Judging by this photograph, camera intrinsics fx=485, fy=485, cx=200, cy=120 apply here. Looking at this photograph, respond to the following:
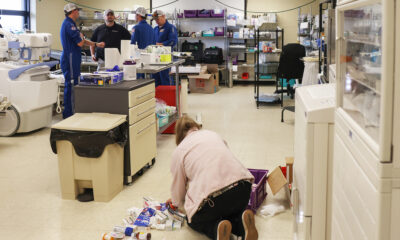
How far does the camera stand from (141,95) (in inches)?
183

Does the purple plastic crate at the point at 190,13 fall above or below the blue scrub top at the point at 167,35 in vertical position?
above

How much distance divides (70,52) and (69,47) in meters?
0.08

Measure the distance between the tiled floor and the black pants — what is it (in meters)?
0.22

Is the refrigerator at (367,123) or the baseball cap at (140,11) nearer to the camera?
the refrigerator at (367,123)

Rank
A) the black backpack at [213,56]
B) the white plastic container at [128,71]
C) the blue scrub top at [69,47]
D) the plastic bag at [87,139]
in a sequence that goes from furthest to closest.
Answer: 1. the black backpack at [213,56]
2. the blue scrub top at [69,47]
3. the white plastic container at [128,71]
4. the plastic bag at [87,139]

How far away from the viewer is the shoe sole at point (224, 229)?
309cm

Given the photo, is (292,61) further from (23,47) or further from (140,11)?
(23,47)

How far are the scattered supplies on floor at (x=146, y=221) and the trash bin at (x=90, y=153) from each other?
40 centimetres

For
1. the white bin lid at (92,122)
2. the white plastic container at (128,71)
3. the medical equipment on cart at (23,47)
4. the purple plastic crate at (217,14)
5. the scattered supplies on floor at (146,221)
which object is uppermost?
the purple plastic crate at (217,14)

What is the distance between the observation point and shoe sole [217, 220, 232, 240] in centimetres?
309

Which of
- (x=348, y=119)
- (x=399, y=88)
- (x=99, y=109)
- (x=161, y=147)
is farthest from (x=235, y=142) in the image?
(x=399, y=88)

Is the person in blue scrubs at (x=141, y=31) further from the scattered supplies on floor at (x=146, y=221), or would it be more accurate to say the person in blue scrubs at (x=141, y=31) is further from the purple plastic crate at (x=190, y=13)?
the scattered supplies on floor at (x=146, y=221)

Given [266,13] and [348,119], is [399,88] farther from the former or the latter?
[266,13]

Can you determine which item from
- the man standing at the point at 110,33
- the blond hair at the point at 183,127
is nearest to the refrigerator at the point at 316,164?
the blond hair at the point at 183,127
